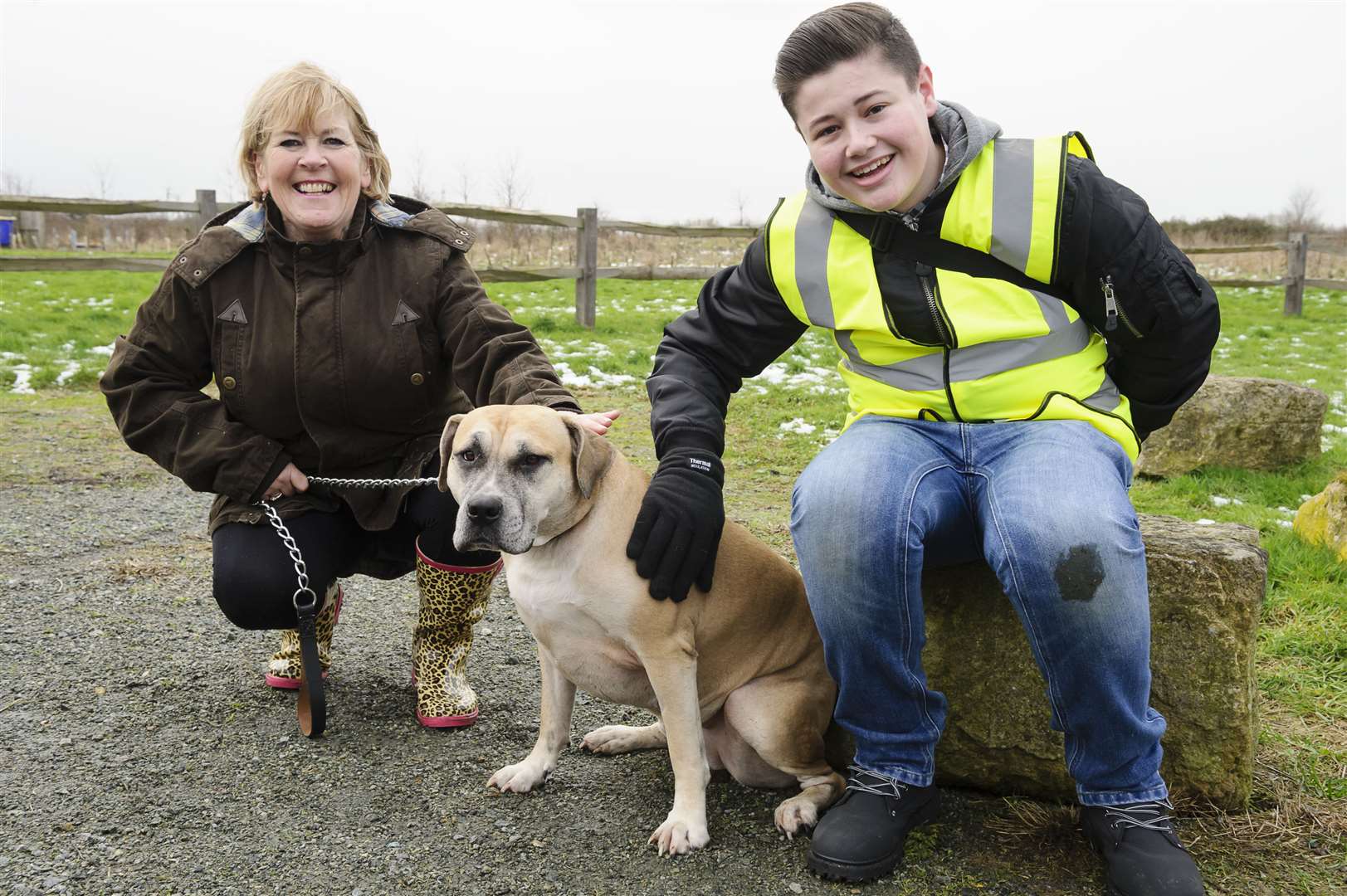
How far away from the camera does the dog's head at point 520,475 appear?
2.60 meters

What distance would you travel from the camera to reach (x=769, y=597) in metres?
2.91

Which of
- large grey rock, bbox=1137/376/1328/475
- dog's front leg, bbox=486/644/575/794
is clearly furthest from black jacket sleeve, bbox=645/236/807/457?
large grey rock, bbox=1137/376/1328/475

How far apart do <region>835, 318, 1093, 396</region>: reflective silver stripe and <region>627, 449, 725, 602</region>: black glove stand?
61 centimetres

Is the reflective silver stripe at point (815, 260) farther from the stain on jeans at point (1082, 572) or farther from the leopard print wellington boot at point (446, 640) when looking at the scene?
the leopard print wellington boot at point (446, 640)

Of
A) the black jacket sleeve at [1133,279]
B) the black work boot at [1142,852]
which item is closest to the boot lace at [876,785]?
the black work boot at [1142,852]

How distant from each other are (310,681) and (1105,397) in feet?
7.91

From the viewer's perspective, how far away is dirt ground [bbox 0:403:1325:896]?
247cm

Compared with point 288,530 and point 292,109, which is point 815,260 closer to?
point 292,109

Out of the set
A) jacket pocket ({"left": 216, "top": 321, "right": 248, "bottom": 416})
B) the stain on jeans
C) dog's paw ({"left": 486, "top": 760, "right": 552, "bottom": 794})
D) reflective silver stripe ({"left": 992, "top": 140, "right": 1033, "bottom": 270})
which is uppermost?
reflective silver stripe ({"left": 992, "top": 140, "right": 1033, "bottom": 270})

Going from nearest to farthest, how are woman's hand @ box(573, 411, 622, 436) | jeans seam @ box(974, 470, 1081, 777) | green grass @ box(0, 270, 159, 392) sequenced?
1. jeans seam @ box(974, 470, 1081, 777)
2. woman's hand @ box(573, 411, 622, 436)
3. green grass @ box(0, 270, 159, 392)

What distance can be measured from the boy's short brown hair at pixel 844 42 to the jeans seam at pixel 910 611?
1.04 meters

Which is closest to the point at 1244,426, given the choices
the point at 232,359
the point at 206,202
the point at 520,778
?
the point at 520,778

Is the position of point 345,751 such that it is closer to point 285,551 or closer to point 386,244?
point 285,551

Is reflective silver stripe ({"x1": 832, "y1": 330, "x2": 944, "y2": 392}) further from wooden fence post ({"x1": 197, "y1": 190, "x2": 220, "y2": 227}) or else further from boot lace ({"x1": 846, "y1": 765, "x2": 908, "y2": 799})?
wooden fence post ({"x1": 197, "y1": 190, "x2": 220, "y2": 227})
